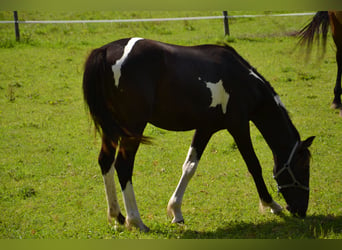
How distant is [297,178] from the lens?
205 inches

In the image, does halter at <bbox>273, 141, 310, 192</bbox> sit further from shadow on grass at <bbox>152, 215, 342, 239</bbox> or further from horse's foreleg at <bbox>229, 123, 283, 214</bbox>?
shadow on grass at <bbox>152, 215, 342, 239</bbox>

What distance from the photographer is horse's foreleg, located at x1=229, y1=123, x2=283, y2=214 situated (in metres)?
5.21

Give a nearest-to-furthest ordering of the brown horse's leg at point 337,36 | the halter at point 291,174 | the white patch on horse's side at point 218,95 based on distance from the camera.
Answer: the white patch on horse's side at point 218,95 → the halter at point 291,174 → the brown horse's leg at point 337,36

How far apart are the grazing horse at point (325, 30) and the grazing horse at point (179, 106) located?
1.23 m

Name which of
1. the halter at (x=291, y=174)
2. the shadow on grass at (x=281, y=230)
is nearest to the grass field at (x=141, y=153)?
the shadow on grass at (x=281, y=230)

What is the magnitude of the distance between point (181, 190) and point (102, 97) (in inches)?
57.7

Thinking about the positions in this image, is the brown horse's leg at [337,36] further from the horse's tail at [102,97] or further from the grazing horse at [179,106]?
the horse's tail at [102,97]

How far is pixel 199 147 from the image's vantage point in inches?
210

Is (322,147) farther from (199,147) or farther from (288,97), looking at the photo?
(199,147)

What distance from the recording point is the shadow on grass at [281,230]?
4621 millimetres

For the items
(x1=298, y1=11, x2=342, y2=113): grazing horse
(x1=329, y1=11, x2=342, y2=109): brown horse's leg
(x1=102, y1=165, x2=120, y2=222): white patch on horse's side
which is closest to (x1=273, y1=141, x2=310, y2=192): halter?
(x1=298, y1=11, x2=342, y2=113): grazing horse

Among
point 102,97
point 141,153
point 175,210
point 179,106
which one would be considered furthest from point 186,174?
point 141,153

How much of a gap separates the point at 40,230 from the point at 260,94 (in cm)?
288

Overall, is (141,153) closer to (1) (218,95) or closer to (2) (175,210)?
(2) (175,210)
